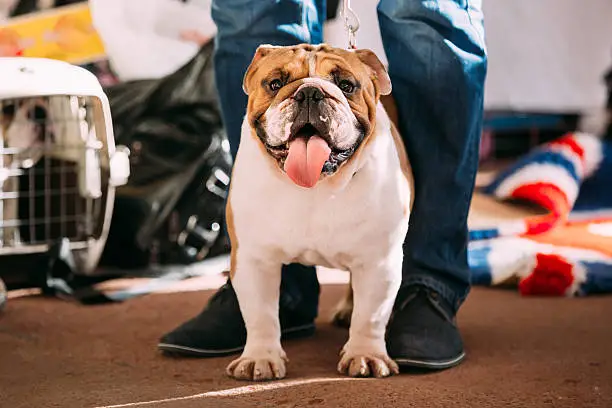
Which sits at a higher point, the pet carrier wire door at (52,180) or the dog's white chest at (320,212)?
the dog's white chest at (320,212)

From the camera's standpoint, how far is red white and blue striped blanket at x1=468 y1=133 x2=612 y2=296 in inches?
73.2

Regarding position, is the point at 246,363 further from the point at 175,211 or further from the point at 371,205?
the point at 175,211

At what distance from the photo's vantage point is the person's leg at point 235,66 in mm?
1384

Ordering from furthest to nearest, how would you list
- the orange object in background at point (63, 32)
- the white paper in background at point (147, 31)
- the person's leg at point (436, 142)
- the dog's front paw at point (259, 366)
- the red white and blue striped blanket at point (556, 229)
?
the white paper in background at point (147, 31) → the orange object in background at point (63, 32) → the red white and blue striped blanket at point (556, 229) → the person's leg at point (436, 142) → the dog's front paw at point (259, 366)

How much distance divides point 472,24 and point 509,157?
7.26ft

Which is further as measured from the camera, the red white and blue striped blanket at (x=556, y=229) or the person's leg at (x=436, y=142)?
the red white and blue striped blanket at (x=556, y=229)

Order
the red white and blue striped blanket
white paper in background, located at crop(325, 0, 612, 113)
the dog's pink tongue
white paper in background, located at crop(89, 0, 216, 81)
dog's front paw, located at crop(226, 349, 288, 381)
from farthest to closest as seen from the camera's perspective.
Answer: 1. white paper in background, located at crop(325, 0, 612, 113)
2. white paper in background, located at crop(89, 0, 216, 81)
3. the red white and blue striped blanket
4. dog's front paw, located at crop(226, 349, 288, 381)
5. the dog's pink tongue

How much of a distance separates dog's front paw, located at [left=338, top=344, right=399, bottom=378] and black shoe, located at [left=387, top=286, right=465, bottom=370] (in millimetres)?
30

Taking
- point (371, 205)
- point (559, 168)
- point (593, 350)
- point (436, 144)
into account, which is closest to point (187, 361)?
point (371, 205)

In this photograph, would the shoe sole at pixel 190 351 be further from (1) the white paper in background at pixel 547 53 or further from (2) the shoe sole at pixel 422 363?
(1) the white paper in background at pixel 547 53

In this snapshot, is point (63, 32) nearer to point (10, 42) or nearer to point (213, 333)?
point (10, 42)

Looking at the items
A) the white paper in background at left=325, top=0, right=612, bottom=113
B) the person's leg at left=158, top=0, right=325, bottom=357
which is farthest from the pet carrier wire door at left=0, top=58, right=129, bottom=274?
the white paper in background at left=325, top=0, right=612, bottom=113

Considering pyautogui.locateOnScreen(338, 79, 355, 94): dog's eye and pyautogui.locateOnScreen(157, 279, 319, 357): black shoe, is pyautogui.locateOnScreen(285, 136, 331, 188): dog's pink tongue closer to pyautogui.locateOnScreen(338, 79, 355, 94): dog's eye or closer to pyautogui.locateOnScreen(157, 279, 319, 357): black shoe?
pyautogui.locateOnScreen(338, 79, 355, 94): dog's eye

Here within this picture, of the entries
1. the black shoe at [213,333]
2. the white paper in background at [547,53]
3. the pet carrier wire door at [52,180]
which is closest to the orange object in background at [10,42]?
the pet carrier wire door at [52,180]
